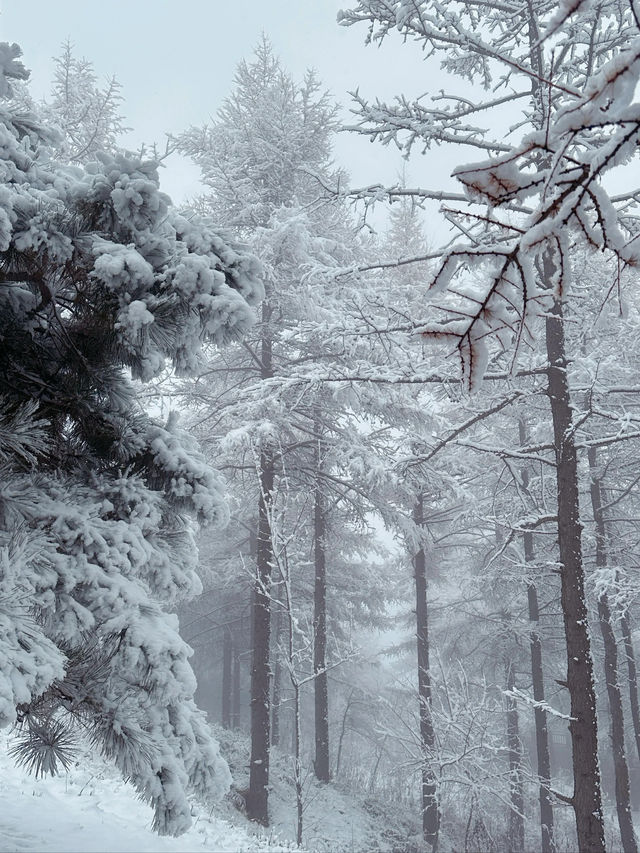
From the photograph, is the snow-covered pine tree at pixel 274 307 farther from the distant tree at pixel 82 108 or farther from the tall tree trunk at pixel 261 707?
the distant tree at pixel 82 108

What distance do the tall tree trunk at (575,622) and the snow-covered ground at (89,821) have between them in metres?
3.94

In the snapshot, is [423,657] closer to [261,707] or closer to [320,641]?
[320,641]

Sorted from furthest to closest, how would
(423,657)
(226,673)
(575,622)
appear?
(226,673), (423,657), (575,622)

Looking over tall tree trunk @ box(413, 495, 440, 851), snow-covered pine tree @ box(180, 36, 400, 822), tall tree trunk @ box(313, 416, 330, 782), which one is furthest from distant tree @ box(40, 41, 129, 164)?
tall tree trunk @ box(413, 495, 440, 851)

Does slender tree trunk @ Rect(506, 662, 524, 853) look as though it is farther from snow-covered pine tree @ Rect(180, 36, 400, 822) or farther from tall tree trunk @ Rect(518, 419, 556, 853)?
snow-covered pine tree @ Rect(180, 36, 400, 822)

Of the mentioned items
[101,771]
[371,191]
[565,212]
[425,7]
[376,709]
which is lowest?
[376,709]

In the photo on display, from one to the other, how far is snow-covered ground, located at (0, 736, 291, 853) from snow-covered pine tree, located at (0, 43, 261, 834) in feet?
7.97

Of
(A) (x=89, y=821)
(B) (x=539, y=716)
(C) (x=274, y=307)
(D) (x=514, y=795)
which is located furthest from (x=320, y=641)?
(C) (x=274, y=307)

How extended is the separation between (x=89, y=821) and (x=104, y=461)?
4.71m

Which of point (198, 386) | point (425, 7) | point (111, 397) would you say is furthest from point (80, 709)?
point (198, 386)

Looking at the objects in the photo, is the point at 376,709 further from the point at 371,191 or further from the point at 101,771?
the point at 371,191

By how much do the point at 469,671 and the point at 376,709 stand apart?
18.9 feet

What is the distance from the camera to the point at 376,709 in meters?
22.2

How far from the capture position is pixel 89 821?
611 centimetres
